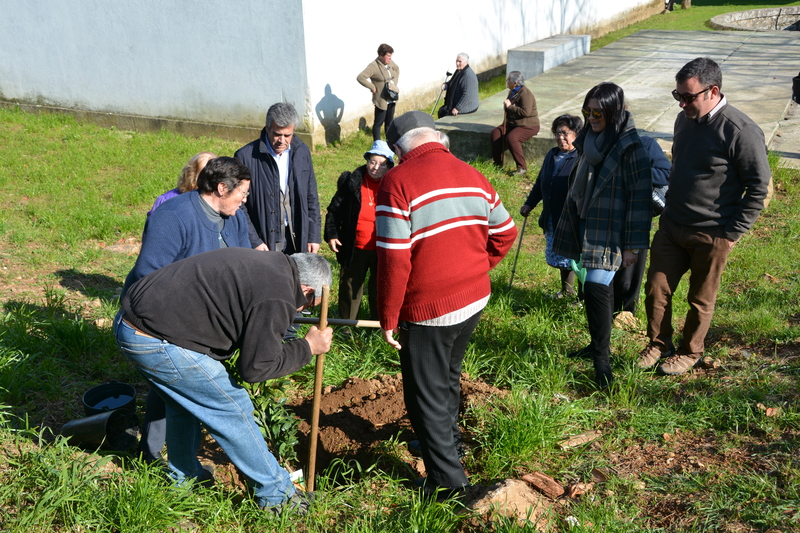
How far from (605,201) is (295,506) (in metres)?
2.55

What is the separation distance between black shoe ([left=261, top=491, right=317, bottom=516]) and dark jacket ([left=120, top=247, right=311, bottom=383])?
31.2 inches

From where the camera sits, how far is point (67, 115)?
12375 millimetres

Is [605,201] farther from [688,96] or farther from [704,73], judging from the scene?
[704,73]

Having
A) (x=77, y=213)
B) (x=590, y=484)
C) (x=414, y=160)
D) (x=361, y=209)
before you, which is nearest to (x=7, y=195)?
(x=77, y=213)

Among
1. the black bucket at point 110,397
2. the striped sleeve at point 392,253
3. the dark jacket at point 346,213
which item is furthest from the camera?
the dark jacket at point 346,213

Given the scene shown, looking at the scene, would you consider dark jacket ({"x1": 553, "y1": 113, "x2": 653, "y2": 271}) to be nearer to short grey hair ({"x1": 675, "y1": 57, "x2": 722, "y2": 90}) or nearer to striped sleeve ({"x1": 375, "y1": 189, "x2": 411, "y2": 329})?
short grey hair ({"x1": 675, "y1": 57, "x2": 722, "y2": 90})

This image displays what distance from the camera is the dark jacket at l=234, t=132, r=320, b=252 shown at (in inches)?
193

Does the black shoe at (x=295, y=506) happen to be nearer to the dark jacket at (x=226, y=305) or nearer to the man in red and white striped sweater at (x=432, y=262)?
the man in red and white striped sweater at (x=432, y=262)

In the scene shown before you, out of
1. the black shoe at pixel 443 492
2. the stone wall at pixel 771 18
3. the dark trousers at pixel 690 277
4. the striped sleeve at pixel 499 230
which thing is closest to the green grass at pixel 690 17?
the stone wall at pixel 771 18

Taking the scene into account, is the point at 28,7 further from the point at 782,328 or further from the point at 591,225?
the point at 782,328

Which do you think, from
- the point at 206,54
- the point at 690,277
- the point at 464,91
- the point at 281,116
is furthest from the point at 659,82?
the point at 281,116

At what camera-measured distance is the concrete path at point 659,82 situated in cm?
1035

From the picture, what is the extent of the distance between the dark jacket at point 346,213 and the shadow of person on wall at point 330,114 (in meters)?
6.24

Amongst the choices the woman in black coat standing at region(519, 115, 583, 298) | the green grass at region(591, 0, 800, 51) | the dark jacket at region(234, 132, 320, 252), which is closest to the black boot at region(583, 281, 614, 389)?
the woman in black coat standing at region(519, 115, 583, 298)
